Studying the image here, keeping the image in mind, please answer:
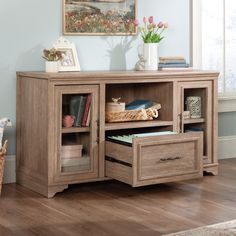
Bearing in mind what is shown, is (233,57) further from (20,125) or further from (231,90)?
(20,125)

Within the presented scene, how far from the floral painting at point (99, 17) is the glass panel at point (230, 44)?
86 centimetres

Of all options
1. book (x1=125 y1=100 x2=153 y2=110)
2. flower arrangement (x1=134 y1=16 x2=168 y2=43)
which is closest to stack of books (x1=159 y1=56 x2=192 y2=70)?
flower arrangement (x1=134 y1=16 x2=168 y2=43)

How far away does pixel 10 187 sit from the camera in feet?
12.9

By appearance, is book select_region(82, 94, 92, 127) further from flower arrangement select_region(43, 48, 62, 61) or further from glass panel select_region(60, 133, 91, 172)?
flower arrangement select_region(43, 48, 62, 61)

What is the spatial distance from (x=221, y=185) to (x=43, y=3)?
5.23 feet

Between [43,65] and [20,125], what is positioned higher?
[43,65]

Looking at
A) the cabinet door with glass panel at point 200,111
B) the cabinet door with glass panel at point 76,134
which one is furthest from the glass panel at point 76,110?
the cabinet door with glass panel at point 200,111

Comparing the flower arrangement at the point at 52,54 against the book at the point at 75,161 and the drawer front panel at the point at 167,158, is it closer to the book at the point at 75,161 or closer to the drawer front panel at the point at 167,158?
the book at the point at 75,161

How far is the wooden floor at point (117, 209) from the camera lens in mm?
3045

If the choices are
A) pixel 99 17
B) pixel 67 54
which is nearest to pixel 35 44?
pixel 67 54

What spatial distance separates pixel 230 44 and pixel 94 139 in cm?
163

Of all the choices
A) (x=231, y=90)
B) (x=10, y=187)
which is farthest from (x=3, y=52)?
(x=231, y=90)

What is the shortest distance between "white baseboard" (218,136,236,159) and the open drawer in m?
1.01

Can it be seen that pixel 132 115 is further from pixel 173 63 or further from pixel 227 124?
pixel 227 124
